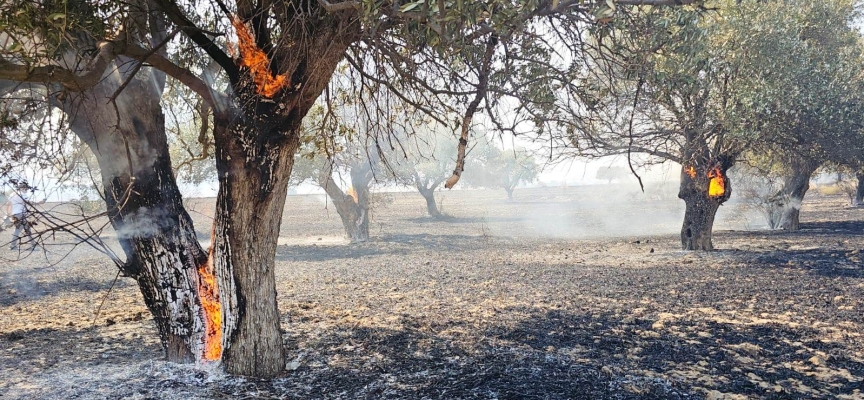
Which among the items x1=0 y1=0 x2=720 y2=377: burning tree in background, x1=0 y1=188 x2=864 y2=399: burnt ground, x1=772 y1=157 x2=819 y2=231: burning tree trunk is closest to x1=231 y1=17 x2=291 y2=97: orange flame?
x1=0 y1=0 x2=720 y2=377: burning tree in background

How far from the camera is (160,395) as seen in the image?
4.68 meters

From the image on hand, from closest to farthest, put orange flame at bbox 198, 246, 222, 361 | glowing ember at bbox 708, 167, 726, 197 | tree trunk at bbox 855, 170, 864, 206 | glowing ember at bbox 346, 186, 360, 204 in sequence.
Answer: orange flame at bbox 198, 246, 222, 361 → glowing ember at bbox 708, 167, 726, 197 → glowing ember at bbox 346, 186, 360, 204 → tree trunk at bbox 855, 170, 864, 206

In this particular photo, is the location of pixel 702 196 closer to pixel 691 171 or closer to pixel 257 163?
pixel 691 171

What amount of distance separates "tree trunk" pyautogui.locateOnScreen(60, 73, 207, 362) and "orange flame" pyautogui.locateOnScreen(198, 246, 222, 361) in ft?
0.14

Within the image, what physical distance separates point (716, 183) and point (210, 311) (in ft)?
41.4

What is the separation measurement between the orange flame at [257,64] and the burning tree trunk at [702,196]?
11.9 metres

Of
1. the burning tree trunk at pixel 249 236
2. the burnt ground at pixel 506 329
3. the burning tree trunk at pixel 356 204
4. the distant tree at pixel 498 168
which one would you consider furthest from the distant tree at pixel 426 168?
the burning tree trunk at pixel 249 236

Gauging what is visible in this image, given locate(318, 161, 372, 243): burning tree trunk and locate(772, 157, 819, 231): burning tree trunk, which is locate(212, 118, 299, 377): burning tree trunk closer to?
locate(318, 161, 372, 243): burning tree trunk

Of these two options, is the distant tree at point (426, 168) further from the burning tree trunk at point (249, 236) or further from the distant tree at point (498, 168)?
the burning tree trunk at point (249, 236)

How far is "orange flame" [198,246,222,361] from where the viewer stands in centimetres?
541

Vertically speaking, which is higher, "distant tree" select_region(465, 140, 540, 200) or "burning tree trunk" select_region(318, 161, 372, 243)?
"distant tree" select_region(465, 140, 540, 200)

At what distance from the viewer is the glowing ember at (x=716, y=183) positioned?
45.4 feet

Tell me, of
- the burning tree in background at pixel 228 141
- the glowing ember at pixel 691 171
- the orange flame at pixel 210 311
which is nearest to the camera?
the burning tree in background at pixel 228 141

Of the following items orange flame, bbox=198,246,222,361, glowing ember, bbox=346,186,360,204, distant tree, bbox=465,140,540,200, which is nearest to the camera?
orange flame, bbox=198,246,222,361
